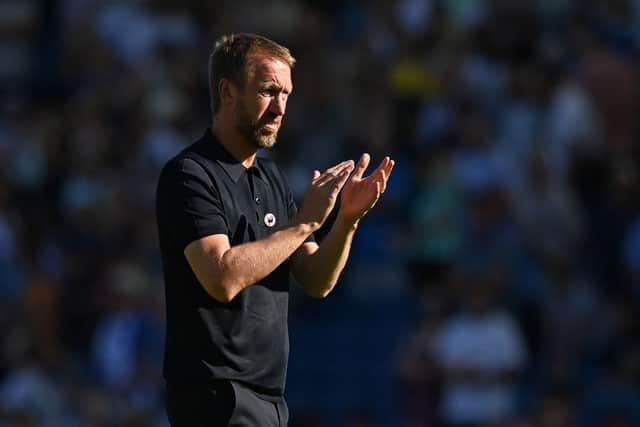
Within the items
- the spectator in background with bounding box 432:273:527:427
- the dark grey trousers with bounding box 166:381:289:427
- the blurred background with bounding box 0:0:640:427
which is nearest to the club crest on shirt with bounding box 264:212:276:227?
the dark grey trousers with bounding box 166:381:289:427

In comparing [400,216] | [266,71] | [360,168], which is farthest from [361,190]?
[400,216]

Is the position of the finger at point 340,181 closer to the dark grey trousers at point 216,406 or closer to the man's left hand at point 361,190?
the man's left hand at point 361,190

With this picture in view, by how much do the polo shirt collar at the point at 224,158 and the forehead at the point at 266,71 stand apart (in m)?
0.26

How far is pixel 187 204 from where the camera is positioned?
15.5 ft

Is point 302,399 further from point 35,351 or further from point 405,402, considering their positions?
point 35,351

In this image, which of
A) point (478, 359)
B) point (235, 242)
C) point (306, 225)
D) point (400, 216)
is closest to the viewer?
point (306, 225)

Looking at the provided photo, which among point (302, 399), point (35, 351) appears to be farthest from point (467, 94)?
point (35, 351)

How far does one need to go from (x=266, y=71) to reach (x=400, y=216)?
252 inches

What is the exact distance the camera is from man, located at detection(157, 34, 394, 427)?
4688mm

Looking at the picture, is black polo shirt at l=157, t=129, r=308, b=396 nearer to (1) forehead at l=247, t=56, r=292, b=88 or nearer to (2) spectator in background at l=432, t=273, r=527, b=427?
(1) forehead at l=247, t=56, r=292, b=88

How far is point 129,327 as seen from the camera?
10.8 metres

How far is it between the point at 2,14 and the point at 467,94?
20.2 ft

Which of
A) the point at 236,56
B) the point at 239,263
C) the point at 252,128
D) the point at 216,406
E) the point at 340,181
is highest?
the point at 236,56

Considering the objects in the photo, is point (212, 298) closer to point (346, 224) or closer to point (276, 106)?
point (346, 224)
